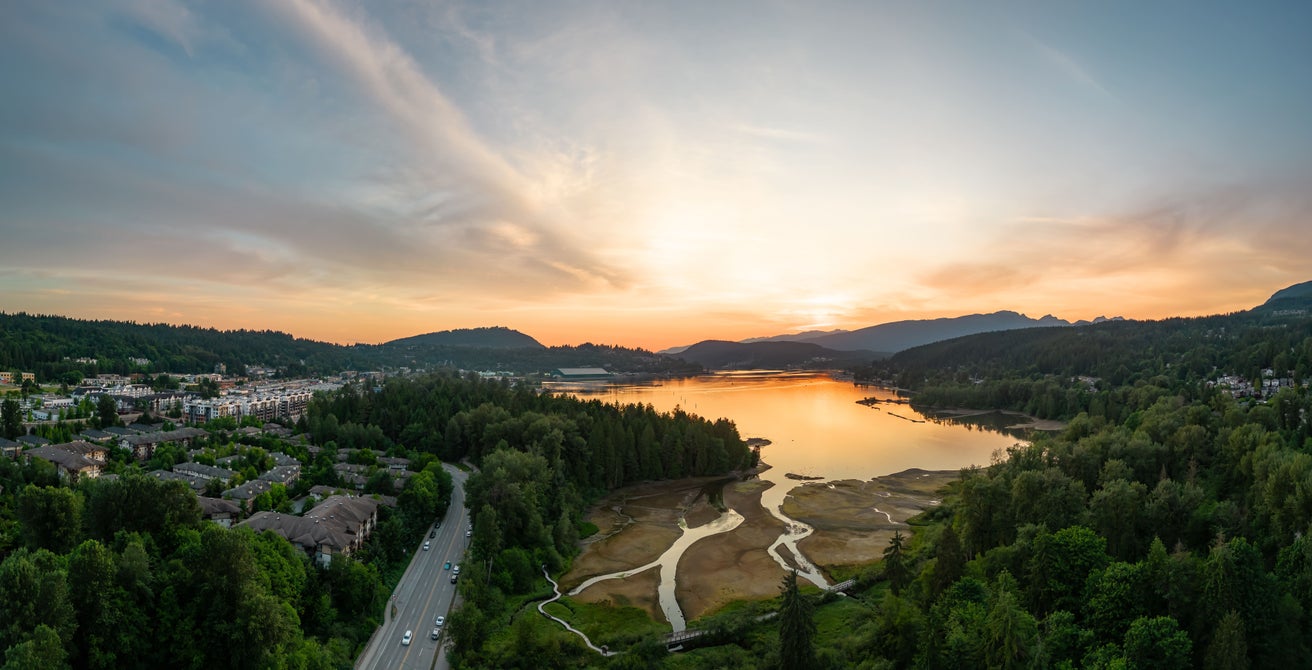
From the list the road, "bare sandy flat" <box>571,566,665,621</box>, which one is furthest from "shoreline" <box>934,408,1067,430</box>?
the road

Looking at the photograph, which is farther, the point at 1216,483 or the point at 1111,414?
the point at 1111,414

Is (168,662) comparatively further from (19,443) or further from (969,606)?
(19,443)

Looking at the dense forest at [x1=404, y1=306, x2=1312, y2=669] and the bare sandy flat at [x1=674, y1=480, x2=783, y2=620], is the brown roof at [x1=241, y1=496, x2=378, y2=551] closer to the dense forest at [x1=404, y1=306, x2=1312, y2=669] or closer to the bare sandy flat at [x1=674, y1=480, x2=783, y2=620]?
the dense forest at [x1=404, y1=306, x2=1312, y2=669]

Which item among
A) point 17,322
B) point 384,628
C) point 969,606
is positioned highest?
point 17,322

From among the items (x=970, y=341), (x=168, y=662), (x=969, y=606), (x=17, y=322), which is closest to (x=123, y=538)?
(x=168, y=662)

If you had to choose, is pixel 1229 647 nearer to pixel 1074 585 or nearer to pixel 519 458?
pixel 1074 585

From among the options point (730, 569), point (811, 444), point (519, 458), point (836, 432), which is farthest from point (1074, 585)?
point (836, 432)
